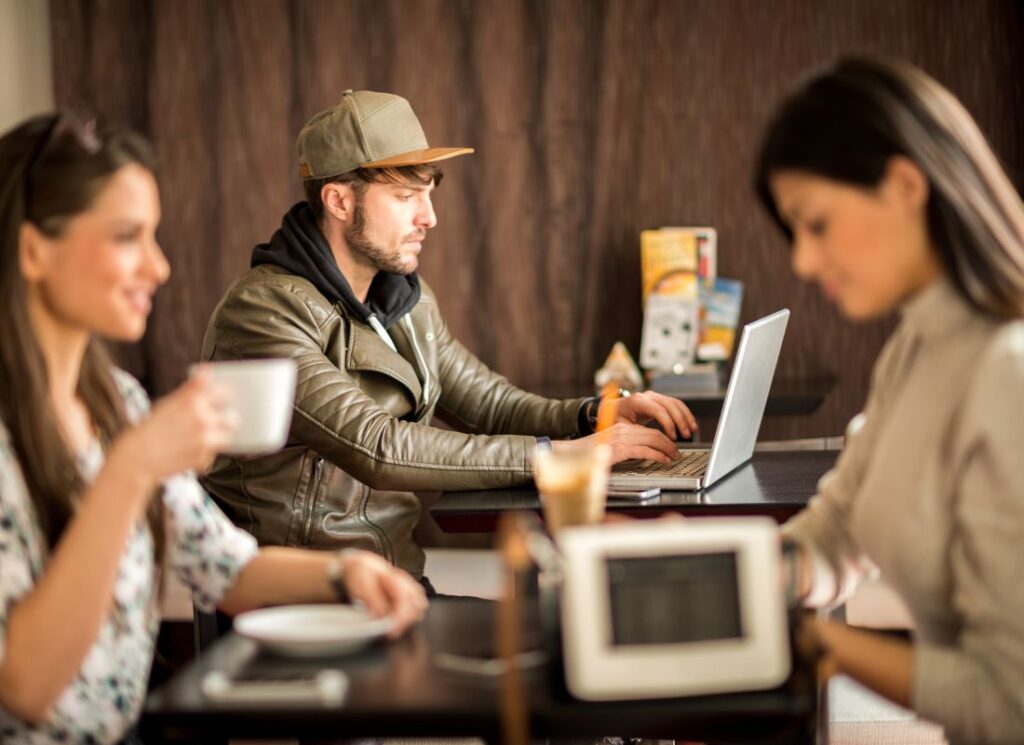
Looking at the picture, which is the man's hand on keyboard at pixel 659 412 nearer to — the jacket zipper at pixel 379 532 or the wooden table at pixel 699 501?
the wooden table at pixel 699 501

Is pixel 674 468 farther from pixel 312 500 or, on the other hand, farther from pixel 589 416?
pixel 312 500

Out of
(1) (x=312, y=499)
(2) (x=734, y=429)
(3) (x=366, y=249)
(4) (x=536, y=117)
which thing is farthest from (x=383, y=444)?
(4) (x=536, y=117)

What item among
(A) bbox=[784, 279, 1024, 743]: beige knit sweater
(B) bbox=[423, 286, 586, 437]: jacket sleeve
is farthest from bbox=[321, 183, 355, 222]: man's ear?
(A) bbox=[784, 279, 1024, 743]: beige knit sweater

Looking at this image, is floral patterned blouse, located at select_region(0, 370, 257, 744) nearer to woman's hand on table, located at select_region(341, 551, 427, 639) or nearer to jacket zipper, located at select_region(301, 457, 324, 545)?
woman's hand on table, located at select_region(341, 551, 427, 639)

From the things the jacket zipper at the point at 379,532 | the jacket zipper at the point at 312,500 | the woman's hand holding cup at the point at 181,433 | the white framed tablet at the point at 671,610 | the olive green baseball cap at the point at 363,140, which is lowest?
the jacket zipper at the point at 379,532

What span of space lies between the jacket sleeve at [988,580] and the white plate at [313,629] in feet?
1.90

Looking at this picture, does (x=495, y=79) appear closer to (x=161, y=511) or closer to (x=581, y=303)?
(x=581, y=303)

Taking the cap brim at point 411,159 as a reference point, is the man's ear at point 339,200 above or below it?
below

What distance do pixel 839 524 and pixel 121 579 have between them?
2.89ft

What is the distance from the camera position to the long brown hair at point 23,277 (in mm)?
1467

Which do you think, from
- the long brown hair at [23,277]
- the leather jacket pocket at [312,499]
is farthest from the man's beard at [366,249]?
the long brown hair at [23,277]

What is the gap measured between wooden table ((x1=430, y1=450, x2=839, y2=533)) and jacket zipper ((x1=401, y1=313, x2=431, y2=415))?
38 cm

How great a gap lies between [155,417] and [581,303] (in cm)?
322

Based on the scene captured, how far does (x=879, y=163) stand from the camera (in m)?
1.36
